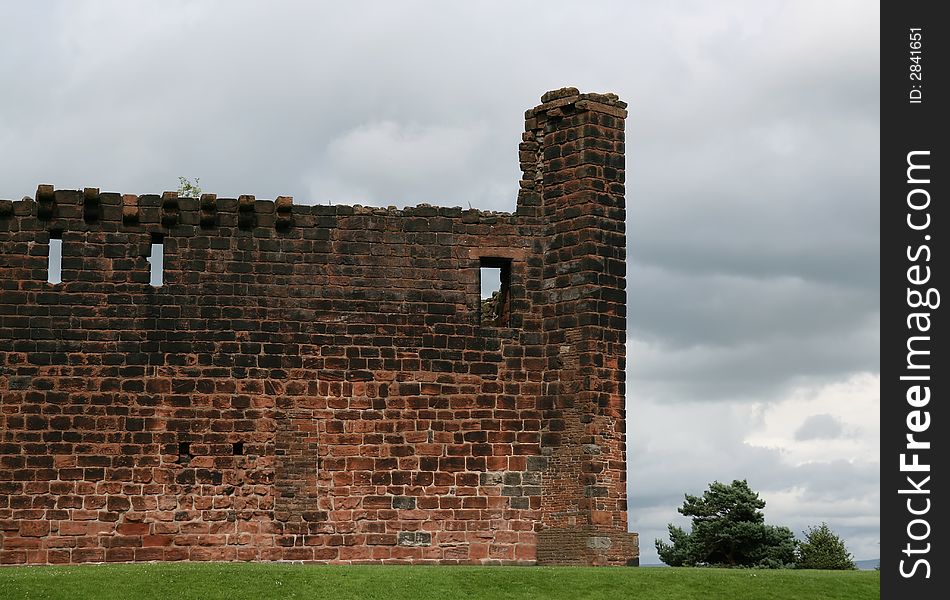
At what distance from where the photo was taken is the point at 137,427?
982 inches

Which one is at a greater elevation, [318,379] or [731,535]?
[318,379]

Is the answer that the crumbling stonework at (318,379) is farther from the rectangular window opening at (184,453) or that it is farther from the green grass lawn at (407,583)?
the green grass lawn at (407,583)

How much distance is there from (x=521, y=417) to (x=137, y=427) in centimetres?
645

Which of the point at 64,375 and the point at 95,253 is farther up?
the point at 95,253

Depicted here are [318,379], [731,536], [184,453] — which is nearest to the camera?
[184,453]

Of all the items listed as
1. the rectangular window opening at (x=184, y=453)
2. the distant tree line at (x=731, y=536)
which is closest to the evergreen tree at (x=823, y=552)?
the distant tree line at (x=731, y=536)

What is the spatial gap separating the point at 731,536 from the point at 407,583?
1195 centimetres

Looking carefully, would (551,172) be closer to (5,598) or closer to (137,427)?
(137,427)

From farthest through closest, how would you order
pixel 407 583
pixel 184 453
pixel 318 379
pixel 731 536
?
pixel 731 536 < pixel 318 379 < pixel 184 453 < pixel 407 583

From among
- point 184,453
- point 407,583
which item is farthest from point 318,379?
point 407,583

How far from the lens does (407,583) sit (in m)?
21.4

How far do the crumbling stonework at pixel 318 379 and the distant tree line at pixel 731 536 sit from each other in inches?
281

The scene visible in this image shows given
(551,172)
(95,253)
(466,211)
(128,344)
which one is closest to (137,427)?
(128,344)

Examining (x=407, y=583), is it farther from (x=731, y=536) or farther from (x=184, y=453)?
(x=731, y=536)
